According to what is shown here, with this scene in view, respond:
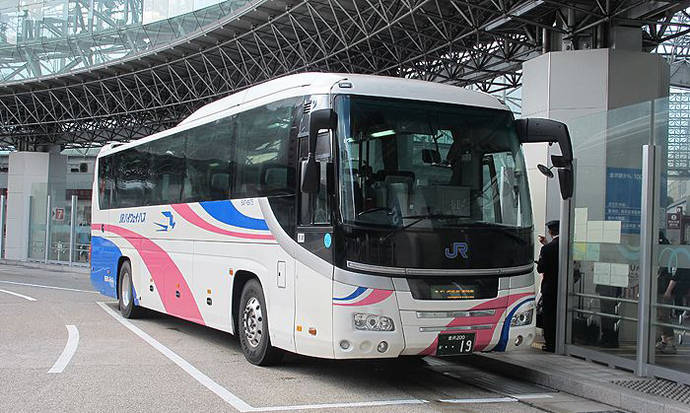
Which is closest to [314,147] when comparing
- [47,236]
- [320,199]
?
[320,199]

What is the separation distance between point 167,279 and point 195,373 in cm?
395

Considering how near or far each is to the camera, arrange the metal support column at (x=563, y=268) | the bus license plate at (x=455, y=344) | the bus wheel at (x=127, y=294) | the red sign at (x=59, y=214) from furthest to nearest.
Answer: the red sign at (x=59, y=214) < the bus wheel at (x=127, y=294) < the metal support column at (x=563, y=268) < the bus license plate at (x=455, y=344)

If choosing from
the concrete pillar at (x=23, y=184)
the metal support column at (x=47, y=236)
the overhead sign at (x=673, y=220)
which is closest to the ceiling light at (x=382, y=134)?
the overhead sign at (x=673, y=220)

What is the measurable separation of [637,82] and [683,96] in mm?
4473

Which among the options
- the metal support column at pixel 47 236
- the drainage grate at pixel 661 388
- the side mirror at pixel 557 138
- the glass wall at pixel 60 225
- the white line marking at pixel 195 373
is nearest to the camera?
the white line marking at pixel 195 373

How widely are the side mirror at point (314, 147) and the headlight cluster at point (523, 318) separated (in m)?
2.66

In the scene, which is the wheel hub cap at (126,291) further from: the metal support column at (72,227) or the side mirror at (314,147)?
the metal support column at (72,227)

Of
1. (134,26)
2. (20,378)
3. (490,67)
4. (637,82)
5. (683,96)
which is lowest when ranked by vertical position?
(20,378)

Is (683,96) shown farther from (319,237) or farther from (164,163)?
(164,163)

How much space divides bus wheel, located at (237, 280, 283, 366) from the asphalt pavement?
0.50 feet

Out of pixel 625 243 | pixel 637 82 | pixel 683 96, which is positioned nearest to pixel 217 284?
pixel 625 243

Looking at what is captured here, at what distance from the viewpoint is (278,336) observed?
28.2 ft

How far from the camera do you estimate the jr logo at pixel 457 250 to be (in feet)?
25.8

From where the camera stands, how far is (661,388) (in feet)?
25.5
